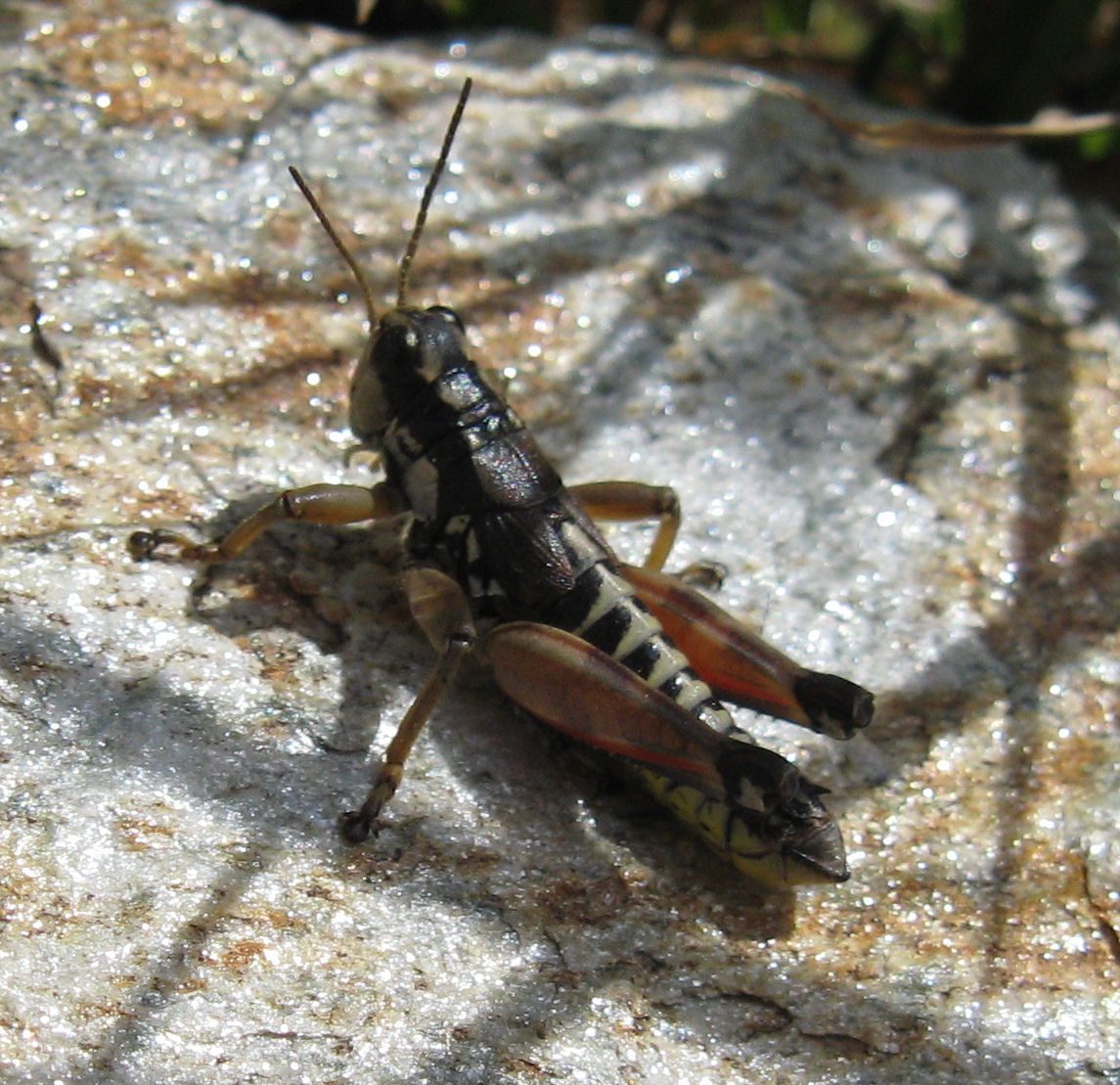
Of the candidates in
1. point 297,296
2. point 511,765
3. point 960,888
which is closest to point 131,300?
point 297,296

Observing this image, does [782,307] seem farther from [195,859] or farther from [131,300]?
[195,859]

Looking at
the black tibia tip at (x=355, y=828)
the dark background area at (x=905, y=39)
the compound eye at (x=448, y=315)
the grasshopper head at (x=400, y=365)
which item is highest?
the dark background area at (x=905, y=39)

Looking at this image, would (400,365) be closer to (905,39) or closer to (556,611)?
(556,611)

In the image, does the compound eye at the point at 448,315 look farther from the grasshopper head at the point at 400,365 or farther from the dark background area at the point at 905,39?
the dark background area at the point at 905,39

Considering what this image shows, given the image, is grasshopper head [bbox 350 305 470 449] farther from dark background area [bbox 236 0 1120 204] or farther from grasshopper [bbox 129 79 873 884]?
dark background area [bbox 236 0 1120 204]

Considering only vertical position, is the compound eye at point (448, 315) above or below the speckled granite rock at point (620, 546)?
above

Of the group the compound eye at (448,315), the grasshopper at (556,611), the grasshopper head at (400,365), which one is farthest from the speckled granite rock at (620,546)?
the compound eye at (448,315)
